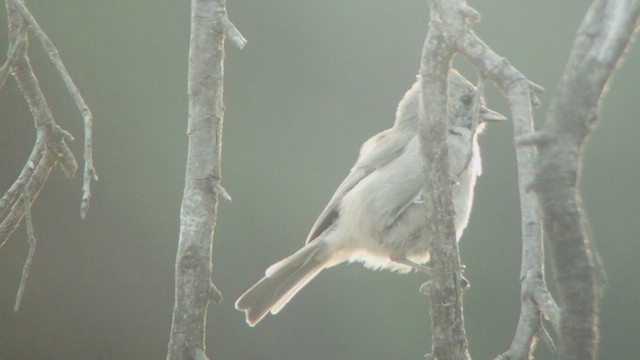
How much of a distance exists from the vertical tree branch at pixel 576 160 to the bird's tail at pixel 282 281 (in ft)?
10.8

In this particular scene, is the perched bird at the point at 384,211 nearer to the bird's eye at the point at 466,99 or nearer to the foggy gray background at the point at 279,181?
the bird's eye at the point at 466,99

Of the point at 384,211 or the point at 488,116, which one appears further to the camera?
the point at 488,116

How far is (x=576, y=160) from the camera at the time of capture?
84.8 inches

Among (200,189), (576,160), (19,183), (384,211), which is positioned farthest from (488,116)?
(576,160)

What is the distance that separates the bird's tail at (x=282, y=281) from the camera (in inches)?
214

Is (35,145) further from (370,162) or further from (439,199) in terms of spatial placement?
(370,162)

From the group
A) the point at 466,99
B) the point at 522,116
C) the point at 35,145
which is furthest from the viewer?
the point at 466,99

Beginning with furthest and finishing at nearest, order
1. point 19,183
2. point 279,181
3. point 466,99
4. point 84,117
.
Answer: point 279,181, point 466,99, point 19,183, point 84,117

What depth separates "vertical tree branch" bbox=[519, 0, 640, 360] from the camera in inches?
84.0

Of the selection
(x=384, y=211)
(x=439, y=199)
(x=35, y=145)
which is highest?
(x=384, y=211)

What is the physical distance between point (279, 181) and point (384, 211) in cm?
324

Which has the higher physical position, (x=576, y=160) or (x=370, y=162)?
(x=370, y=162)

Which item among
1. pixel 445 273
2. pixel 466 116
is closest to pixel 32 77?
pixel 445 273

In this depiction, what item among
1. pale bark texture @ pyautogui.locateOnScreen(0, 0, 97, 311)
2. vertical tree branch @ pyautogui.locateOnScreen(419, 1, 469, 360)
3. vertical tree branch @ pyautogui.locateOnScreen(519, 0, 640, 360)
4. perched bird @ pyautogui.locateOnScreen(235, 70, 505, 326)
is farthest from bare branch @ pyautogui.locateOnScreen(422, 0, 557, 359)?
perched bird @ pyautogui.locateOnScreen(235, 70, 505, 326)
